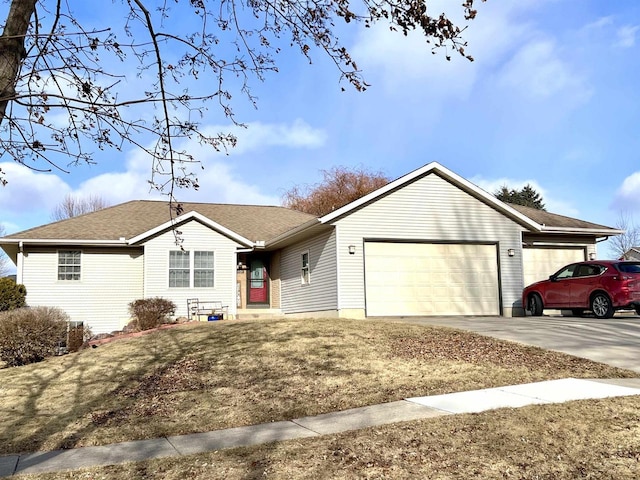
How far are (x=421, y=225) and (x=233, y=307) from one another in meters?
7.26

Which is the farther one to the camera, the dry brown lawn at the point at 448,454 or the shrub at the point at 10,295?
the shrub at the point at 10,295

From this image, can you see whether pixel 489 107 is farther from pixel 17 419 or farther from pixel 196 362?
pixel 17 419

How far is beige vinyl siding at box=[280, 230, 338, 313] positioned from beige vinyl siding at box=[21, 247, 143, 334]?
17.1ft

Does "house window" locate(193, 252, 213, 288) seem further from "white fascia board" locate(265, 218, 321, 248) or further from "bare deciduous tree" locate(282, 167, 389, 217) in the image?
"bare deciduous tree" locate(282, 167, 389, 217)

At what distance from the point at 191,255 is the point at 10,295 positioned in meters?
5.67

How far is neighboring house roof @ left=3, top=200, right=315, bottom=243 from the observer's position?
61.9ft

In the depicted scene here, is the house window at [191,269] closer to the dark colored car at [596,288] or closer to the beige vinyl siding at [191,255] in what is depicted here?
the beige vinyl siding at [191,255]

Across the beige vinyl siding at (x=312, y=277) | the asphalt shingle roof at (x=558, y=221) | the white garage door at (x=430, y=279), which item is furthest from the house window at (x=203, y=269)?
the asphalt shingle roof at (x=558, y=221)

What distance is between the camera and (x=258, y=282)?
72.3ft

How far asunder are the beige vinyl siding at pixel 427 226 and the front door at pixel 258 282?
244 inches

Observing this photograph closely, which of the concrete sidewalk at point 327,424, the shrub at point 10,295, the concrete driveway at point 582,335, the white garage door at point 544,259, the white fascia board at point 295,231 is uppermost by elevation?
the white fascia board at point 295,231

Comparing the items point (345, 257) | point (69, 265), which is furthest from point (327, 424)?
point (69, 265)

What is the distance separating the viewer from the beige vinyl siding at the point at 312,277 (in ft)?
55.8

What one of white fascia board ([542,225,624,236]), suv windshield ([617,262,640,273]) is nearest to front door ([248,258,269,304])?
white fascia board ([542,225,624,236])
